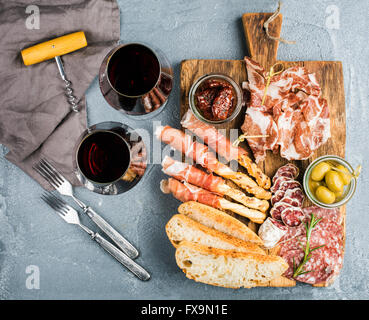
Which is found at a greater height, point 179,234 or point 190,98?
point 190,98

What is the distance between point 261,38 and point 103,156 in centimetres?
76

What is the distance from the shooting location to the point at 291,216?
1.23 meters

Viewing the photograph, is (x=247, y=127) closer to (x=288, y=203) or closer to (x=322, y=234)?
(x=288, y=203)

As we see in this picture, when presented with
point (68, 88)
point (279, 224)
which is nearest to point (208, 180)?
point (279, 224)

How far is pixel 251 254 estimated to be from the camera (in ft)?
3.85

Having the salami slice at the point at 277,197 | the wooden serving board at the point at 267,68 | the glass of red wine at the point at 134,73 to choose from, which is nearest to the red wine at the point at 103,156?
the glass of red wine at the point at 134,73

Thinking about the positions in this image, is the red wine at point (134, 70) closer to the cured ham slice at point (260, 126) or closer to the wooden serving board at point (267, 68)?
the wooden serving board at point (267, 68)

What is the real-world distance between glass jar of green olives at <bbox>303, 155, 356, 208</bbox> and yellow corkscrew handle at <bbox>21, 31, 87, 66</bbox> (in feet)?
3.20

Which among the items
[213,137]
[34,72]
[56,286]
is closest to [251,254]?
[213,137]

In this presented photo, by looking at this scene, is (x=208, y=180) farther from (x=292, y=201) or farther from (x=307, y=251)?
(x=307, y=251)

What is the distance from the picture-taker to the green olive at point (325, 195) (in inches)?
45.4

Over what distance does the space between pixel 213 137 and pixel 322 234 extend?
56 cm

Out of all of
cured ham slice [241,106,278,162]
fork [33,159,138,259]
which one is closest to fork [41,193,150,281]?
fork [33,159,138,259]

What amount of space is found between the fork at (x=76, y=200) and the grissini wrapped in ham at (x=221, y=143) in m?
0.49
